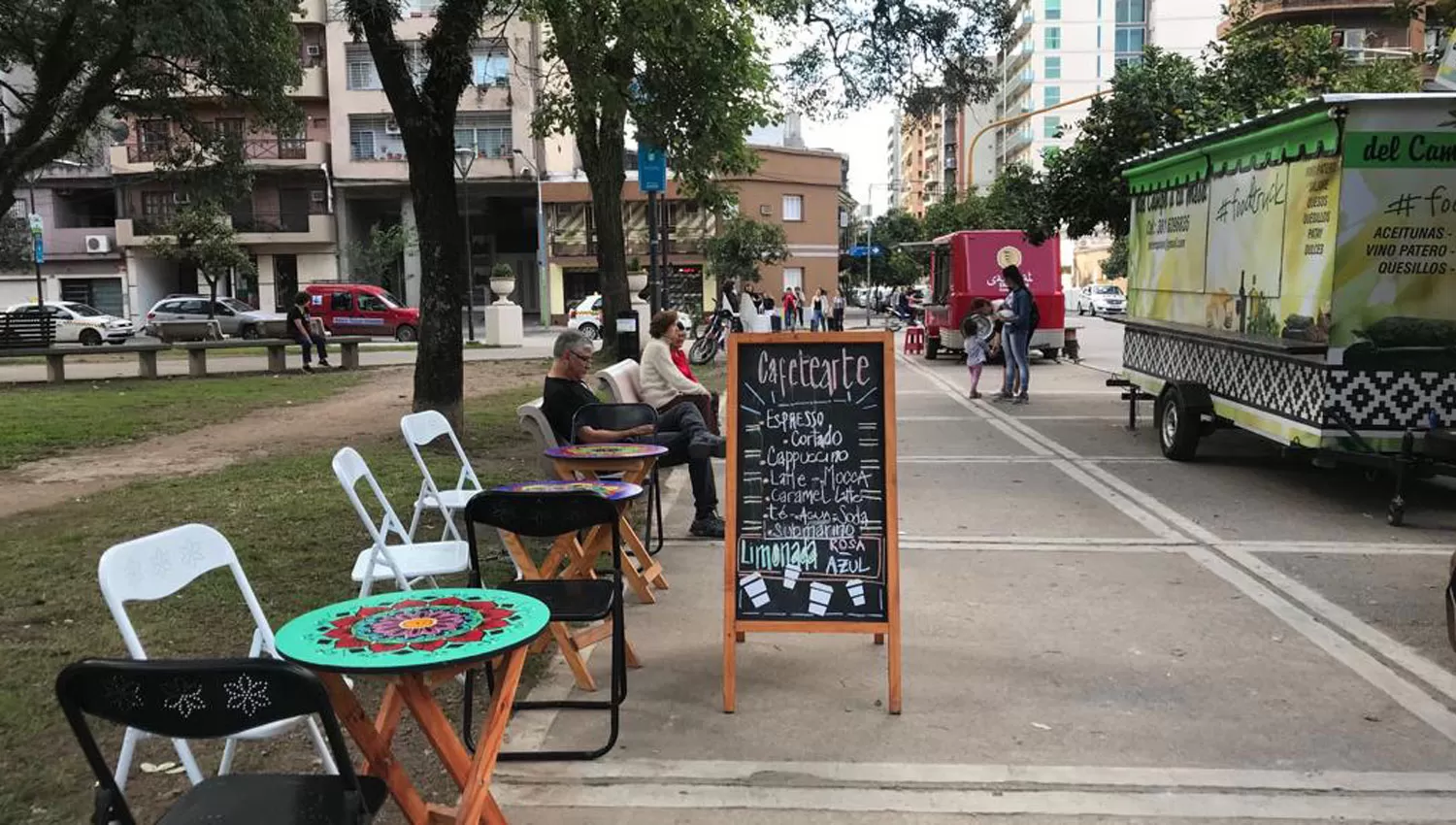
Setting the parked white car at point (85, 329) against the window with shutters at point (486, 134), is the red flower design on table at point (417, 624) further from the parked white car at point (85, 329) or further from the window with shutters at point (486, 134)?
the window with shutters at point (486, 134)

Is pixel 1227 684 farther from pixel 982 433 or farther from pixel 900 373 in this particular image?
pixel 900 373

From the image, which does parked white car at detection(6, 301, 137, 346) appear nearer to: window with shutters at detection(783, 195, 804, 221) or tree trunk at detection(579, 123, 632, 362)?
tree trunk at detection(579, 123, 632, 362)

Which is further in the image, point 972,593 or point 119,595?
point 972,593

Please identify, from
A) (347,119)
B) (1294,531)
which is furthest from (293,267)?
(1294,531)

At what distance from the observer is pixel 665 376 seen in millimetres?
7840

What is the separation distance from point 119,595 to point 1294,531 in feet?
23.3

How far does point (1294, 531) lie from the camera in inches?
292

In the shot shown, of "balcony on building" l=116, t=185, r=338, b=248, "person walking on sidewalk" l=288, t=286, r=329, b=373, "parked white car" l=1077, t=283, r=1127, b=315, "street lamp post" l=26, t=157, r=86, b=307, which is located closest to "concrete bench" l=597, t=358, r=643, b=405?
"street lamp post" l=26, t=157, r=86, b=307

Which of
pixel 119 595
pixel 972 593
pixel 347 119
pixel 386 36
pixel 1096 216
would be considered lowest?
pixel 972 593

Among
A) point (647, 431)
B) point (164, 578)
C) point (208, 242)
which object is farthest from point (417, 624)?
point (208, 242)

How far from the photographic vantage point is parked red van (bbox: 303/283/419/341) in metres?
34.3

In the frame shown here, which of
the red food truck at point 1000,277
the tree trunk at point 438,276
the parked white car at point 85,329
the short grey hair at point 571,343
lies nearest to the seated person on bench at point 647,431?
the short grey hair at point 571,343

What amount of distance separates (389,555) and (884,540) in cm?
211

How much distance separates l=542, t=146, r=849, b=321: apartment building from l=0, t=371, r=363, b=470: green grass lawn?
28305 mm
